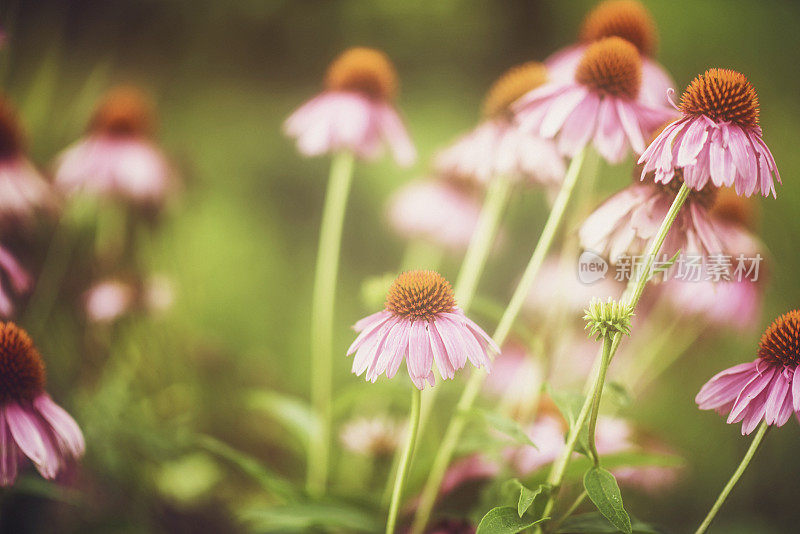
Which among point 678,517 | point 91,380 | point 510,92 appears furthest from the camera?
point 91,380

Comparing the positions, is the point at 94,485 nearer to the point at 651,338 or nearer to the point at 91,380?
the point at 91,380

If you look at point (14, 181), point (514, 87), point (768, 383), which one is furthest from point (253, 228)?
point (768, 383)

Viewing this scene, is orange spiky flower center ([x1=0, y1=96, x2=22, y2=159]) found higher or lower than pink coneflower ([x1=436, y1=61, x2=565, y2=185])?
higher

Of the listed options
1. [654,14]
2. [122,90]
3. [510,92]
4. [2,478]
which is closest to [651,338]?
[510,92]

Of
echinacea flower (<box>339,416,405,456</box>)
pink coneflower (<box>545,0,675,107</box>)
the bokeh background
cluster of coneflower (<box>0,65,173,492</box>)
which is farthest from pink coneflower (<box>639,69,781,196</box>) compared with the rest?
cluster of coneflower (<box>0,65,173,492</box>)

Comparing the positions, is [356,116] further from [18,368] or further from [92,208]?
[92,208]

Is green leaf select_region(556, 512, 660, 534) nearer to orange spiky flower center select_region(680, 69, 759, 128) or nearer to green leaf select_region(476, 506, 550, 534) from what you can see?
green leaf select_region(476, 506, 550, 534)

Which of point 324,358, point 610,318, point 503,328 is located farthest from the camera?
point 324,358
